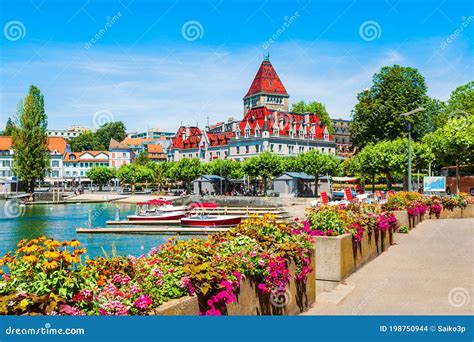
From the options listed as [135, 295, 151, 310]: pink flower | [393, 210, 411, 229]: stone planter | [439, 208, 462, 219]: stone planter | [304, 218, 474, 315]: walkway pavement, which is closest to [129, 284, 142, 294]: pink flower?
[135, 295, 151, 310]: pink flower

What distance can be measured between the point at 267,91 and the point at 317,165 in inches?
1900

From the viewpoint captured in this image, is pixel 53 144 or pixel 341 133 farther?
pixel 341 133

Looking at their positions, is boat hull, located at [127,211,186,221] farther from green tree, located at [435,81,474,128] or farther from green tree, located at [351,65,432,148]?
green tree, located at [435,81,474,128]

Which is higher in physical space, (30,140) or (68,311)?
→ (30,140)

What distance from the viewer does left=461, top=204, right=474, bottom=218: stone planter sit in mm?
25281

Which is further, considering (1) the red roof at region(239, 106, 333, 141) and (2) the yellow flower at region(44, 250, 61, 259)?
(1) the red roof at region(239, 106, 333, 141)

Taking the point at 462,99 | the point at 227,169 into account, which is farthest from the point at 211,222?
the point at 462,99

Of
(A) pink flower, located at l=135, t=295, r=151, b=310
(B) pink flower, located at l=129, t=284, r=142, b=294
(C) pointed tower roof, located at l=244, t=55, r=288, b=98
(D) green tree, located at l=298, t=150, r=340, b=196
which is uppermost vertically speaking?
(C) pointed tower roof, located at l=244, t=55, r=288, b=98

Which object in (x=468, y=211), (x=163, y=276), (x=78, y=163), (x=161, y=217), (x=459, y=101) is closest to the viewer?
(x=163, y=276)

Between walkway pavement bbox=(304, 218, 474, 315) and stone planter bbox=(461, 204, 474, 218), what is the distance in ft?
34.7

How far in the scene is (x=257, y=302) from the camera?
22.9 ft

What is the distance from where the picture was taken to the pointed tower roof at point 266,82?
372 ft

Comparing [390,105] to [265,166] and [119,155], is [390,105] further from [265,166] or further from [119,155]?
[119,155]

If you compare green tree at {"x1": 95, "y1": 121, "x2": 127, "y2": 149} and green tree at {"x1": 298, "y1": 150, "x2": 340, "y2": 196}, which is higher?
green tree at {"x1": 95, "y1": 121, "x2": 127, "y2": 149}
